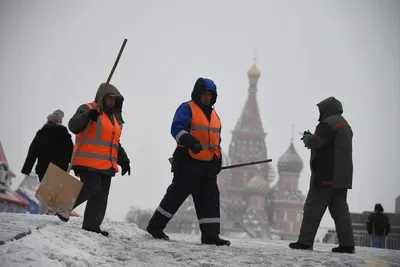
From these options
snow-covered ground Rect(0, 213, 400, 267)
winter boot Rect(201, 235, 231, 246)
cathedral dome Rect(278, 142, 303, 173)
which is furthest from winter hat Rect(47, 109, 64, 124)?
cathedral dome Rect(278, 142, 303, 173)

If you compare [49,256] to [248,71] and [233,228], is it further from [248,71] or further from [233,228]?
[248,71]

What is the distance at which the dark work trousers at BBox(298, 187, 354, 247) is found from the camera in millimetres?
7281

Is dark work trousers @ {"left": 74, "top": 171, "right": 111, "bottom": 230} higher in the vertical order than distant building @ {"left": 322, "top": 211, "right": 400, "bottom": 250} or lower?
lower

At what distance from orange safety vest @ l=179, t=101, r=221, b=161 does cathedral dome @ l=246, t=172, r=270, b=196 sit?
91216 millimetres

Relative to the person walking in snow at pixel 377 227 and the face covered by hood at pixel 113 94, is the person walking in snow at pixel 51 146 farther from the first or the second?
the person walking in snow at pixel 377 227

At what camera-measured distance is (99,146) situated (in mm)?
6574

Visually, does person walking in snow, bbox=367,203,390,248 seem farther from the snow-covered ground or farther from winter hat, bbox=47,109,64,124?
the snow-covered ground

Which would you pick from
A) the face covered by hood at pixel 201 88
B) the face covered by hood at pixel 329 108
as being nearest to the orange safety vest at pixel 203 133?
the face covered by hood at pixel 201 88

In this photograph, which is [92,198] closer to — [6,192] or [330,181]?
[330,181]

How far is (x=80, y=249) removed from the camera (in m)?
4.71

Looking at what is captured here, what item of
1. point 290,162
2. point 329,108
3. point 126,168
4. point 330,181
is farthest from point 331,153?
point 290,162

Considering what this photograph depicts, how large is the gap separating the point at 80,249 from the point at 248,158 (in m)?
103

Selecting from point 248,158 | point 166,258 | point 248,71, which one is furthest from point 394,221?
point 248,71

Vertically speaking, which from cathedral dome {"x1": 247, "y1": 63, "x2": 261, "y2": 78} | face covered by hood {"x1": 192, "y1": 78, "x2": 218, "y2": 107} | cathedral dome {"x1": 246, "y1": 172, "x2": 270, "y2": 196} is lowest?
face covered by hood {"x1": 192, "y1": 78, "x2": 218, "y2": 107}
